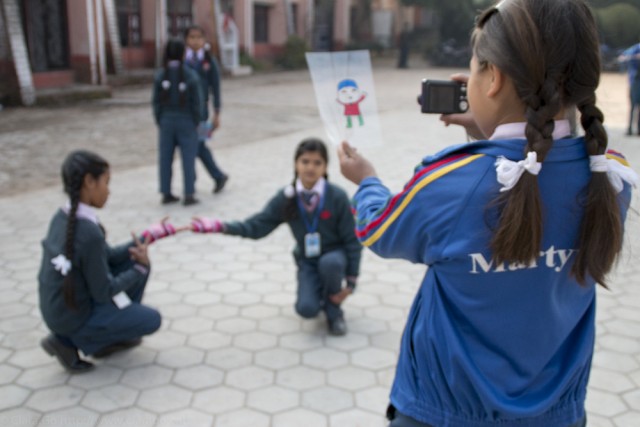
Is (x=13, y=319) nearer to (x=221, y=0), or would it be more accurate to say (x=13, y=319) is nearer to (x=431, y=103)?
(x=431, y=103)

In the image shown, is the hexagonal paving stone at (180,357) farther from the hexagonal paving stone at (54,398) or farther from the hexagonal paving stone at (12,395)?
the hexagonal paving stone at (12,395)

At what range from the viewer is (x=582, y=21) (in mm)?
1109

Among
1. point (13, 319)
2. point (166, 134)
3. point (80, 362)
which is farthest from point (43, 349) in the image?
point (166, 134)

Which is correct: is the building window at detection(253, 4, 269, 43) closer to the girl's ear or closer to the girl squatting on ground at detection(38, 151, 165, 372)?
the girl squatting on ground at detection(38, 151, 165, 372)

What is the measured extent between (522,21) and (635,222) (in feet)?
1.82

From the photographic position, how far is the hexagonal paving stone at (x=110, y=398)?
2.63 metres

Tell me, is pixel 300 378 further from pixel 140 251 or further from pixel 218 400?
pixel 140 251

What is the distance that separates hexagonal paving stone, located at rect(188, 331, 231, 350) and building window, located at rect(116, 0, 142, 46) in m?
15.2

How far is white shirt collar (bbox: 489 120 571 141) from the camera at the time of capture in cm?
117

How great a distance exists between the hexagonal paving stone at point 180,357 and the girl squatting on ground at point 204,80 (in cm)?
305

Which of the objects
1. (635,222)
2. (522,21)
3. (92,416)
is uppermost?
(522,21)

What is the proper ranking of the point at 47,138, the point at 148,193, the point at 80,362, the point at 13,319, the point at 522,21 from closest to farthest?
1. the point at 522,21
2. the point at 80,362
3. the point at 13,319
4. the point at 148,193
5. the point at 47,138

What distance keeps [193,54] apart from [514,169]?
17.4ft

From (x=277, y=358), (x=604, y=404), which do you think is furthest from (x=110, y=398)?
(x=604, y=404)
